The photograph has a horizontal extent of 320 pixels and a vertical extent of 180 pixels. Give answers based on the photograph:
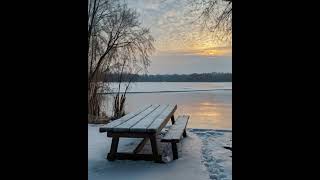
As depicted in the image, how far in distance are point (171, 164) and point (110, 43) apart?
599 cm

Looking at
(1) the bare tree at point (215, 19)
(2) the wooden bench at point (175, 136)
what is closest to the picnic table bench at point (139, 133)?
(2) the wooden bench at point (175, 136)

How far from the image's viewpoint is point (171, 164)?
14.1ft

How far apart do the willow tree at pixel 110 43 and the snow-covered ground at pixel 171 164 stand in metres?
3.44

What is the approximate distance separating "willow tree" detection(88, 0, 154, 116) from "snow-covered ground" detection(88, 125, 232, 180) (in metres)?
3.44

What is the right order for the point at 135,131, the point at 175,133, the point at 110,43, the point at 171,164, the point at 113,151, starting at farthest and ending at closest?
the point at 110,43
the point at 175,133
the point at 113,151
the point at 171,164
the point at 135,131

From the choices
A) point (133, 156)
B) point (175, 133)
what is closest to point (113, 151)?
point (133, 156)

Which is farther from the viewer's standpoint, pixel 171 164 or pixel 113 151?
pixel 113 151

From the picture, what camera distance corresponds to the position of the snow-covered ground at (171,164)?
12.4ft

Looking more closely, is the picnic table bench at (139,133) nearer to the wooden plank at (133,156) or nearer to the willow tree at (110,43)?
the wooden plank at (133,156)

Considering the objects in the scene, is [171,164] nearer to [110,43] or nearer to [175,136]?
[175,136]
